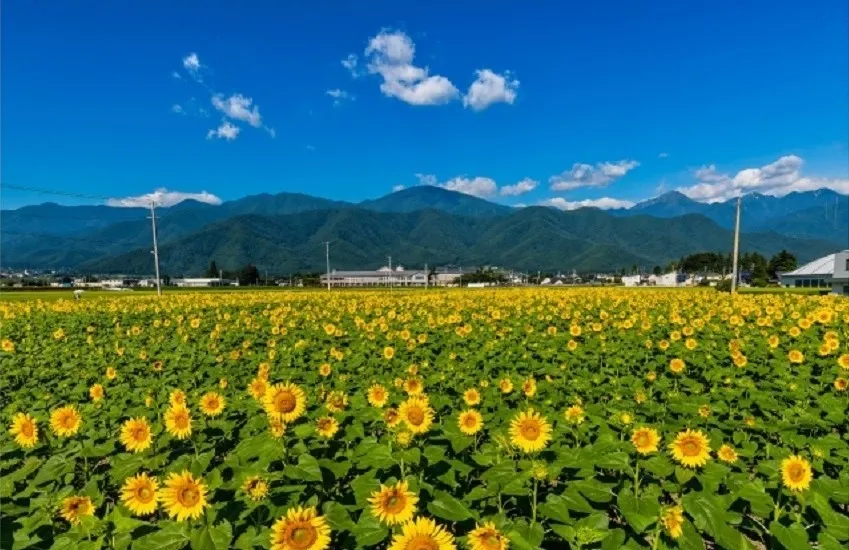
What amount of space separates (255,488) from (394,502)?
81 centimetres

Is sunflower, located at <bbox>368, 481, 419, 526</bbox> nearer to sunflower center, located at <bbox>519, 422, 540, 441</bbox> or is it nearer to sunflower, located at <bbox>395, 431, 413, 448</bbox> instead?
sunflower, located at <bbox>395, 431, 413, 448</bbox>

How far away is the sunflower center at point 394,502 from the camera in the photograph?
7.97ft

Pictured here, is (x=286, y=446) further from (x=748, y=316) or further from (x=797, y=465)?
(x=748, y=316)

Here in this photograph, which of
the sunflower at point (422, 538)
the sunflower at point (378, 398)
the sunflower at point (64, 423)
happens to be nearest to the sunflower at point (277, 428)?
the sunflower at point (378, 398)

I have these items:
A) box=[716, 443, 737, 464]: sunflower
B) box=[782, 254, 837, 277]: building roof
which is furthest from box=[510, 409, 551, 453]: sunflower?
box=[782, 254, 837, 277]: building roof

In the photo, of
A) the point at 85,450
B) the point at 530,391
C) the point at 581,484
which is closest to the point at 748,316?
the point at 530,391

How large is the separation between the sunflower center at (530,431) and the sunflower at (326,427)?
1299mm

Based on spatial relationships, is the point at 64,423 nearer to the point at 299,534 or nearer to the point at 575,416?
the point at 299,534

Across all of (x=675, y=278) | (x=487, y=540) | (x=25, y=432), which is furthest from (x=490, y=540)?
(x=675, y=278)

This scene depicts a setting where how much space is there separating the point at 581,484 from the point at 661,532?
48cm

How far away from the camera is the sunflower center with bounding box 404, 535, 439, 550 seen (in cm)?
205

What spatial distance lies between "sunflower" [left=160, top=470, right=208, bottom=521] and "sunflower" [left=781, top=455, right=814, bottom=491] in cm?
343

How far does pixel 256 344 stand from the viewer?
11.2m

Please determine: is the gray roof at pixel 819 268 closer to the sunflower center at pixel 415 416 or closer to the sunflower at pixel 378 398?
the sunflower at pixel 378 398
